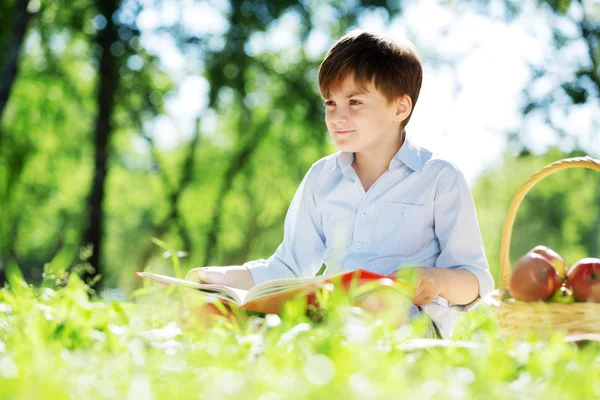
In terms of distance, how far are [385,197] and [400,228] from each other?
16cm

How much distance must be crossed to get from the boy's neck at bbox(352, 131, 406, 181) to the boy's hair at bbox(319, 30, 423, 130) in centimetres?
22

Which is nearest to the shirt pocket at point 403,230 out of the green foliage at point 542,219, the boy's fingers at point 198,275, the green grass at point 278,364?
the boy's fingers at point 198,275

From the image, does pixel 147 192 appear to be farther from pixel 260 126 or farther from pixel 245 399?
pixel 245 399

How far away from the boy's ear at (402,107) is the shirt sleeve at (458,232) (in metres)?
0.35

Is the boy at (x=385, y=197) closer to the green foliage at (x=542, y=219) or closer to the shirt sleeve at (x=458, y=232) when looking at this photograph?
the shirt sleeve at (x=458, y=232)

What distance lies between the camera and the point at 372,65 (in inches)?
125

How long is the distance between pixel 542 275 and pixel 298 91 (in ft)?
51.2

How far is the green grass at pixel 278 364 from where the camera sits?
52.4 inches

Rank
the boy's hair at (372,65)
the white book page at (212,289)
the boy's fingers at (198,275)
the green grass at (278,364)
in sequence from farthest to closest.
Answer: the boy's hair at (372,65), the boy's fingers at (198,275), the white book page at (212,289), the green grass at (278,364)

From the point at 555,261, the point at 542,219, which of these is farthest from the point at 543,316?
the point at 542,219

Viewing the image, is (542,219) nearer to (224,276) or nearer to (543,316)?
(543,316)

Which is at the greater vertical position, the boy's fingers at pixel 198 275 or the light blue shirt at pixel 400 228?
the light blue shirt at pixel 400 228

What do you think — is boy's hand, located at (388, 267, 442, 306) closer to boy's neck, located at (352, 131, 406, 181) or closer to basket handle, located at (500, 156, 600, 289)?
basket handle, located at (500, 156, 600, 289)

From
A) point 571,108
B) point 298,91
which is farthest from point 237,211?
point 571,108
